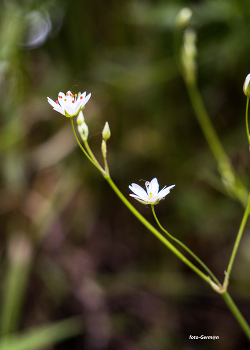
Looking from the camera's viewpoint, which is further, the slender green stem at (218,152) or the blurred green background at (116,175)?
the blurred green background at (116,175)

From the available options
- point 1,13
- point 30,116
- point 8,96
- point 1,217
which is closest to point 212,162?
point 30,116

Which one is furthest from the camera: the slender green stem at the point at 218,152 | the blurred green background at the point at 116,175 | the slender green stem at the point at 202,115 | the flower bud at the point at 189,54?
the blurred green background at the point at 116,175

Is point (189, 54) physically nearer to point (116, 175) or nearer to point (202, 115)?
point (202, 115)

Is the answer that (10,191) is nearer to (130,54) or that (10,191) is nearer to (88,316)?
(88,316)

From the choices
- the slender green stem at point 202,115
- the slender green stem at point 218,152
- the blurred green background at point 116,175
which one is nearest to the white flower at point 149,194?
the slender green stem at point 218,152

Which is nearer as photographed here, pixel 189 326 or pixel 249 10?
pixel 249 10

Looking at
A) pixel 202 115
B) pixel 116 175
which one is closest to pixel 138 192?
pixel 202 115

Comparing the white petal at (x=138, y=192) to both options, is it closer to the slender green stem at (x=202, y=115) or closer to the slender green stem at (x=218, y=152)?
the slender green stem at (x=218, y=152)

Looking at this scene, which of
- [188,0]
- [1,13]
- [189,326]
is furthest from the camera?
[1,13]
